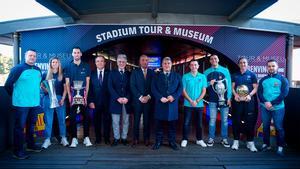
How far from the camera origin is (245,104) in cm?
464

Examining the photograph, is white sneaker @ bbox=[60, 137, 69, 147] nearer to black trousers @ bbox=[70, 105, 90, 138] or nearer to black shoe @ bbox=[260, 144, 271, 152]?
black trousers @ bbox=[70, 105, 90, 138]

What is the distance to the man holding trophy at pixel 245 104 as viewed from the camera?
463 centimetres

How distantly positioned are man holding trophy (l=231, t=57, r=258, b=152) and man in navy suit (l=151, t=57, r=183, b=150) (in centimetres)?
108

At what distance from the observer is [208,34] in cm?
589

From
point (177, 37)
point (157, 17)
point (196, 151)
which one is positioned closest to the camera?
point (196, 151)

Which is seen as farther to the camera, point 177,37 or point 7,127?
point 177,37

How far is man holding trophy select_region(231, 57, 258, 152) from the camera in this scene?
15.2 ft

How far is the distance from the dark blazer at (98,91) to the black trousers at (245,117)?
2.43 metres

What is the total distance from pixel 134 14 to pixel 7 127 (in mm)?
3799

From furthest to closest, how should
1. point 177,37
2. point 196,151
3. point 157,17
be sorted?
point 157,17, point 177,37, point 196,151

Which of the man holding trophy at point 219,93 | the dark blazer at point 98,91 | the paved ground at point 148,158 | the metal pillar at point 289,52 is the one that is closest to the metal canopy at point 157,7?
the metal pillar at point 289,52

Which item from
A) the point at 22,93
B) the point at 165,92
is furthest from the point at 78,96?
the point at 165,92

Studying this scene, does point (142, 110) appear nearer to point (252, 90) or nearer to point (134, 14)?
point (252, 90)

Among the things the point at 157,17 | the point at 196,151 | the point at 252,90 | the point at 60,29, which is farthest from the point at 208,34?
the point at 60,29
